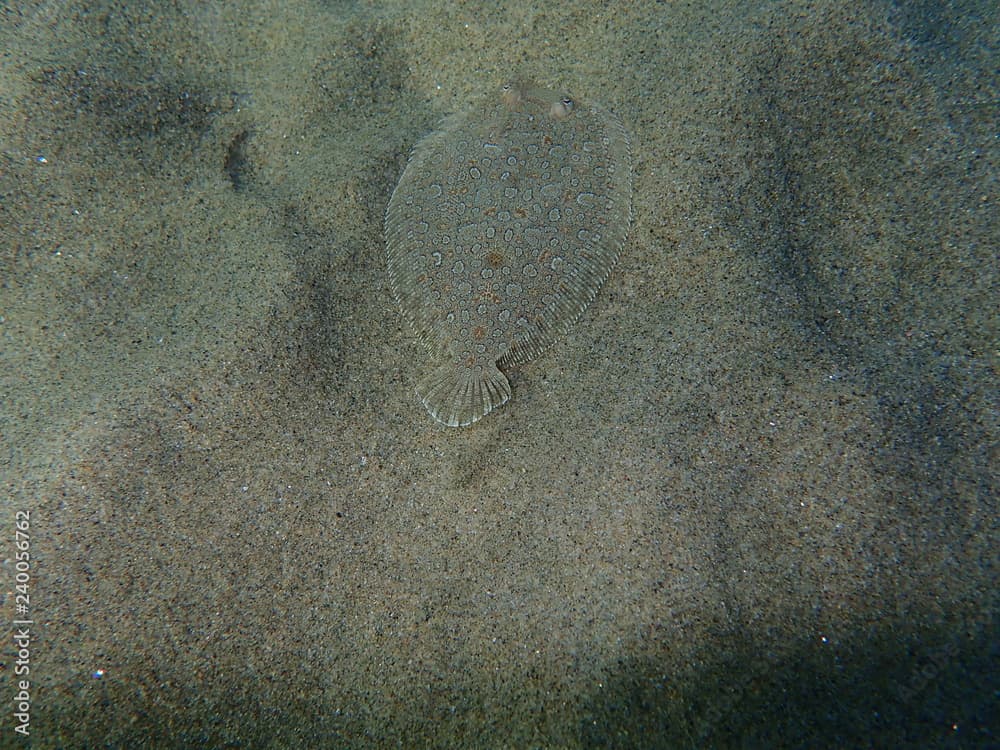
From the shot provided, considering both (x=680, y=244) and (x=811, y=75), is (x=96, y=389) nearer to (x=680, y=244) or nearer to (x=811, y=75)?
(x=680, y=244)

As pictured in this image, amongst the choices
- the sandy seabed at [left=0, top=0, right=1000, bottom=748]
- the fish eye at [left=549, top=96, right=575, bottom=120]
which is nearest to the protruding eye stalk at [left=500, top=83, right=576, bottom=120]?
the fish eye at [left=549, top=96, right=575, bottom=120]

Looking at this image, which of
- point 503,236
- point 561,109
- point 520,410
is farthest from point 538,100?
point 520,410

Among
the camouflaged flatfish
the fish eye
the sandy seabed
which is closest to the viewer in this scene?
the sandy seabed

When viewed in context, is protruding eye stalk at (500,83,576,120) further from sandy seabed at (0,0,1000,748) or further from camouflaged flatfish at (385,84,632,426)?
sandy seabed at (0,0,1000,748)

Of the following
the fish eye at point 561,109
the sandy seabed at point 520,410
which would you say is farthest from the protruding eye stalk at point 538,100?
the sandy seabed at point 520,410

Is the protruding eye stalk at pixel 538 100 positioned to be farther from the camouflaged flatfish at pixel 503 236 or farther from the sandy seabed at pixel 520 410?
the sandy seabed at pixel 520 410

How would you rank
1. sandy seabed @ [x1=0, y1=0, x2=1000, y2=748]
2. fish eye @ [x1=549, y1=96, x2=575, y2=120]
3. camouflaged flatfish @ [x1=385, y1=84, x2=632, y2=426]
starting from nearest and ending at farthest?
sandy seabed @ [x1=0, y1=0, x2=1000, y2=748]
camouflaged flatfish @ [x1=385, y1=84, x2=632, y2=426]
fish eye @ [x1=549, y1=96, x2=575, y2=120]
